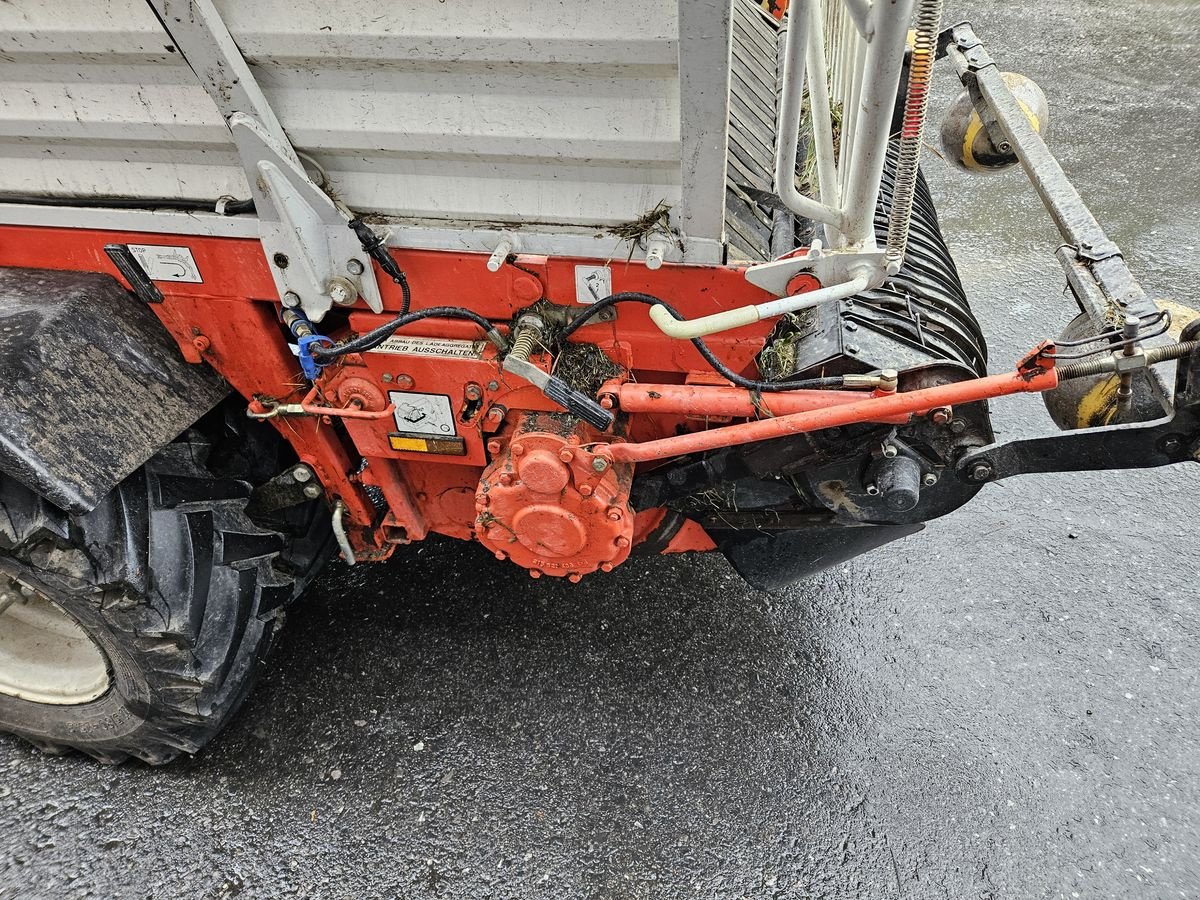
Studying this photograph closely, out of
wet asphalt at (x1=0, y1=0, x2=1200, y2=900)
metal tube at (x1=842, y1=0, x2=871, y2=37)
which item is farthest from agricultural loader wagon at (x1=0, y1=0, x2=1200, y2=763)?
wet asphalt at (x1=0, y1=0, x2=1200, y2=900)

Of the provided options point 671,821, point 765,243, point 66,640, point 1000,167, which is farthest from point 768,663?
point 66,640

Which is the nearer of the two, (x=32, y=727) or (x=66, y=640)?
(x=32, y=727)

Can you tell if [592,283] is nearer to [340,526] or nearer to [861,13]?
[861,13]

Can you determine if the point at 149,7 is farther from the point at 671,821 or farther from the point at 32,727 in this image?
the point at 671,821

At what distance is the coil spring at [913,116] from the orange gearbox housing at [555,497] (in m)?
0.71

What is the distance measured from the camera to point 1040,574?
2.76 m

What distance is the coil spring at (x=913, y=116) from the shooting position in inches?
44.2

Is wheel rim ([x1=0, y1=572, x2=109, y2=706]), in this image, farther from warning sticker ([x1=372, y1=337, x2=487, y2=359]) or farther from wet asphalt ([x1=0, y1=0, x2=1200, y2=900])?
warning sticker ([x1=372, y1=337, x2=487, y2=359])

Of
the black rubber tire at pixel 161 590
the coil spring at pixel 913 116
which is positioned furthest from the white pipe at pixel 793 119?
the black rubber tire at pixel 161 590

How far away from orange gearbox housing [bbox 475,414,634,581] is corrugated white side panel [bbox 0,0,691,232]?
472mm

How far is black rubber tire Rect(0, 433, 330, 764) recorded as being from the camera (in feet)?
5.72

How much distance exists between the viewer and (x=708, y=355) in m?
1.59

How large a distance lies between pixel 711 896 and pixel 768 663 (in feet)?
2.36

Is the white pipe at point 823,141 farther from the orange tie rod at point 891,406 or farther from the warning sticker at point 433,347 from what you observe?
the warning sticker at point 433,347
